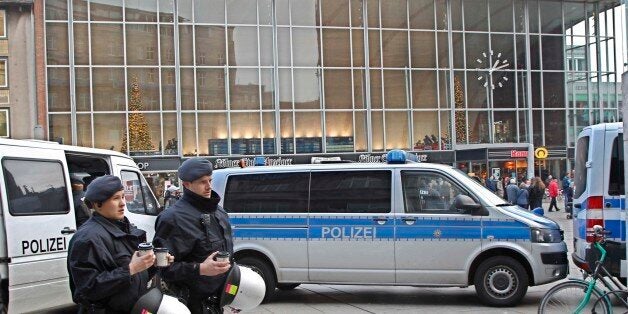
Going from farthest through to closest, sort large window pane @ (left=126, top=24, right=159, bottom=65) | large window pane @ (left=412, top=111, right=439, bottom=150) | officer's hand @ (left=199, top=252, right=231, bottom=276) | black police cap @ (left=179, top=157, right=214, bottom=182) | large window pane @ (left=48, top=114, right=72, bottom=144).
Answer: large window pane @ (left=412, top=111, right=439, bottom=150) < large window pane @ (left=126, top=24, right=159, bottom=65) < large window pane @ (left=48, top=114, right=72, bottom=144) < black police cap @ (left=179, top=157, right=214, bottom=182) < officer's hand @ (left=199, top=252, right=231, bottom=276)

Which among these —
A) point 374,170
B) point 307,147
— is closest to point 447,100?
point 307,147

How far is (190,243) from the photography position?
14.0 feet

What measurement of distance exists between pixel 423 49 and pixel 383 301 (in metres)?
30.9

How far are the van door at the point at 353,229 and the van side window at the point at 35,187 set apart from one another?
3.47 meters

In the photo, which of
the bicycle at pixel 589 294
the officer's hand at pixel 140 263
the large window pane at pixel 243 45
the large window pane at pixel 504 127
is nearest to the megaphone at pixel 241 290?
the officer's hand at pixel 140 263

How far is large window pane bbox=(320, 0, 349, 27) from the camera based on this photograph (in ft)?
124

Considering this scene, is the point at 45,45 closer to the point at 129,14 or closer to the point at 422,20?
the point at 129,14

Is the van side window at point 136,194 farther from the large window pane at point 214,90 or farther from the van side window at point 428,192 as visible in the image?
the large window pane at point 214,90

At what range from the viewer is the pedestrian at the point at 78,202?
26.7 feet

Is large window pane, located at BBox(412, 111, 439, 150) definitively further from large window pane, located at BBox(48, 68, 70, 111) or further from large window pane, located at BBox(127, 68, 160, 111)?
large window pane, located at BBox(48, 68, 70, 111)

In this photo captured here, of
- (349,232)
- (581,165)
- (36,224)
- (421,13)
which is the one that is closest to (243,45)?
(421,13)

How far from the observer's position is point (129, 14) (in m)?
35.2

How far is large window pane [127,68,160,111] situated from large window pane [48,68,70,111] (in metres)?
3.14

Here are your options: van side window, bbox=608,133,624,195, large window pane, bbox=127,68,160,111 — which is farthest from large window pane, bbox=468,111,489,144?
van side window, bbox=608,133,624,195
